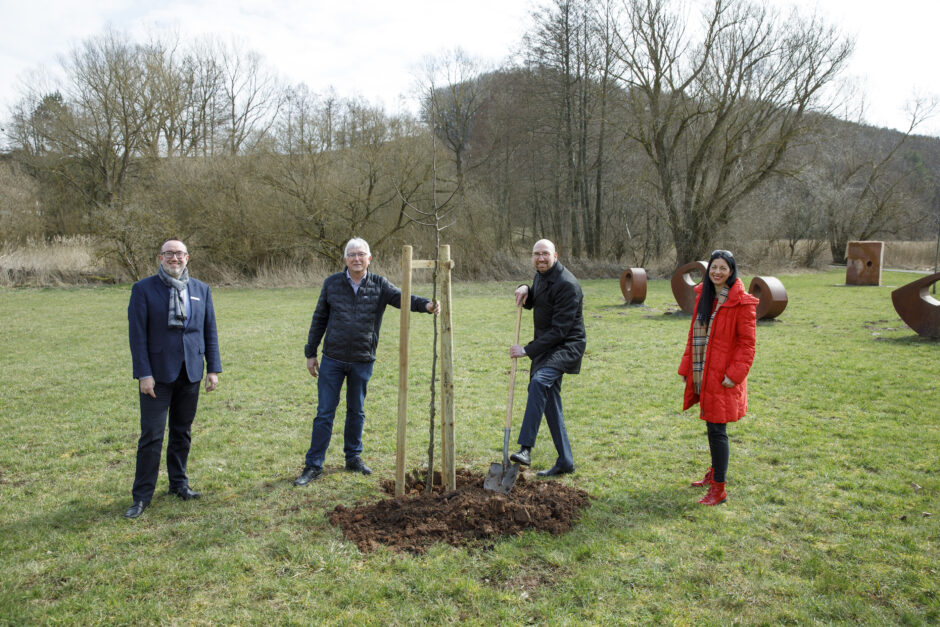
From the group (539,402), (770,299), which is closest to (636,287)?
(770,299)

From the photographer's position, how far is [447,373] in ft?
13.7

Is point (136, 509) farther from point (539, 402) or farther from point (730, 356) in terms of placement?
point (730, 356)

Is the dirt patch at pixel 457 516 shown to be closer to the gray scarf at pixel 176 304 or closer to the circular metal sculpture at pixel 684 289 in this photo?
the gray scarf at pixel 176 304

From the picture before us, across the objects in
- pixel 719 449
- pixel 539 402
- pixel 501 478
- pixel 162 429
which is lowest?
pixel 501 478

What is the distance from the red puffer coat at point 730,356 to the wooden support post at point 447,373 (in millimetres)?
1896

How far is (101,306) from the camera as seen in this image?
53.0 feet

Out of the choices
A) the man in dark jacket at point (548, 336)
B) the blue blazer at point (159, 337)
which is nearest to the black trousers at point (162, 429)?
the blue blazer at point (159, 337)

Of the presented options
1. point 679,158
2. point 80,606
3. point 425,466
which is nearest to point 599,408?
point 425,466

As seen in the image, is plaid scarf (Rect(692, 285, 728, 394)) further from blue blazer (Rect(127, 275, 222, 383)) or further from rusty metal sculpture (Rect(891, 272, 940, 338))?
rusty metal sculpture (Rect(891, 272, 940, 338))

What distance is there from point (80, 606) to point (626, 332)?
1059 cm

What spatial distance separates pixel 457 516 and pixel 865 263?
932 inches

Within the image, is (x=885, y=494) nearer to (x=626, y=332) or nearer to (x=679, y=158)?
(x=626, y=332)

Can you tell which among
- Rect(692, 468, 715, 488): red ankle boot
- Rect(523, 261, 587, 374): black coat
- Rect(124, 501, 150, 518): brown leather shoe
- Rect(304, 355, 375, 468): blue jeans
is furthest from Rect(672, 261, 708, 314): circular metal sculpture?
Rect(124, 501, 150, 518): brown leather shoe

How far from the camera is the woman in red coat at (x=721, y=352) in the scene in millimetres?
4160
